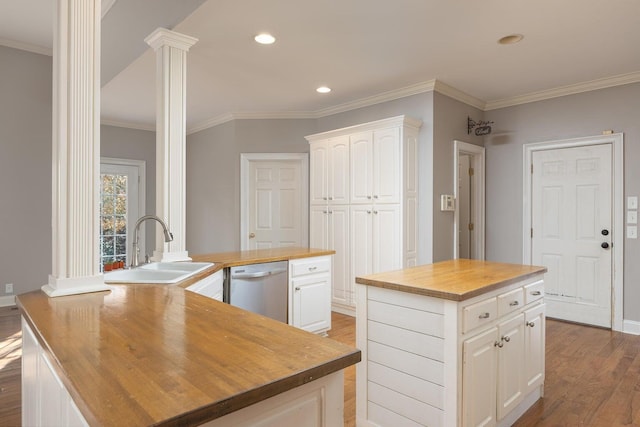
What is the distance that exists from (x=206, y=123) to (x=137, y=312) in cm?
507

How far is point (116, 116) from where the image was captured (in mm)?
5793

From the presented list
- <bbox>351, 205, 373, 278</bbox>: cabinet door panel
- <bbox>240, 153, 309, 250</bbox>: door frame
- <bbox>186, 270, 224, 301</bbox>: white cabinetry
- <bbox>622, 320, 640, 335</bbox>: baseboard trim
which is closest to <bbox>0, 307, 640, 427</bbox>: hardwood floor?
<bbox>622, 320, 640, 335</bbox>: baseboard trim

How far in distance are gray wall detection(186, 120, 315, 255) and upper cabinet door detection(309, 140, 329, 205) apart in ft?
1.77

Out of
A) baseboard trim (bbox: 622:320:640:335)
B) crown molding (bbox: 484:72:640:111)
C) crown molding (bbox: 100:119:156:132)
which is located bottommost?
baseboard trim (bbox: 622:320:640:335)

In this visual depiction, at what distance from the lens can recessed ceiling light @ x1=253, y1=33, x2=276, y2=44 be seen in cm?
310

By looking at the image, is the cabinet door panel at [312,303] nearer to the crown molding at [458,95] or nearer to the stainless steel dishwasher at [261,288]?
the stainless steel dishwasher at [261,288]

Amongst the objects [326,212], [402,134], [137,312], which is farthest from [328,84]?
[137,312]

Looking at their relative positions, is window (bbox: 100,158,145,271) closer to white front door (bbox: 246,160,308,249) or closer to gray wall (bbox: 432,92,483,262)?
white front door (bbox: 246,160,308,249)

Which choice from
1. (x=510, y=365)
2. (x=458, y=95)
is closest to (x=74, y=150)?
(x=510, y=365)

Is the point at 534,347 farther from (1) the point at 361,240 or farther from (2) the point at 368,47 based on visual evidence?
(2) the point at 368,47

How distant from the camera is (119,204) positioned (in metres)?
6.21

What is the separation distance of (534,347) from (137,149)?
606 cm

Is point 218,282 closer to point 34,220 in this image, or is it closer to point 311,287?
point 311,287

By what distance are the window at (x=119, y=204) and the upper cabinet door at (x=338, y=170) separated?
11.2 feet
